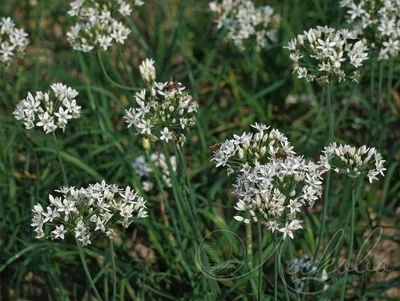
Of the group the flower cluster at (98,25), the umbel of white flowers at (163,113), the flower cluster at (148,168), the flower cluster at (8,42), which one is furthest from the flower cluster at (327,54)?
the flower cluster at (8,42)

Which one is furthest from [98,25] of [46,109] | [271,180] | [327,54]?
[271,180]

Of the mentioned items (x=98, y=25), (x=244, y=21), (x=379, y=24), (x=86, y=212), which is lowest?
(x=86, y=212)

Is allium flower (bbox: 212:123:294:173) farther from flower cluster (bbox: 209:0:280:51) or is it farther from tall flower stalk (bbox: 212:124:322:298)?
flower cluster (bbox: 209:0:280:51)

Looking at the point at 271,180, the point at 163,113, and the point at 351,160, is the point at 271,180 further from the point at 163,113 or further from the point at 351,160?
the point at 163,113


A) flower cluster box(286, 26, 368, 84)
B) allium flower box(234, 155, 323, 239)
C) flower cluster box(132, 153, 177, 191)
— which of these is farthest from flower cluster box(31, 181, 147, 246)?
flower cluster box(132, 153, 177, 191)

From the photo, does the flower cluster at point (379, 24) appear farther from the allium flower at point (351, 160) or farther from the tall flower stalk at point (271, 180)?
the tall flower stalk at point (271, 180)
